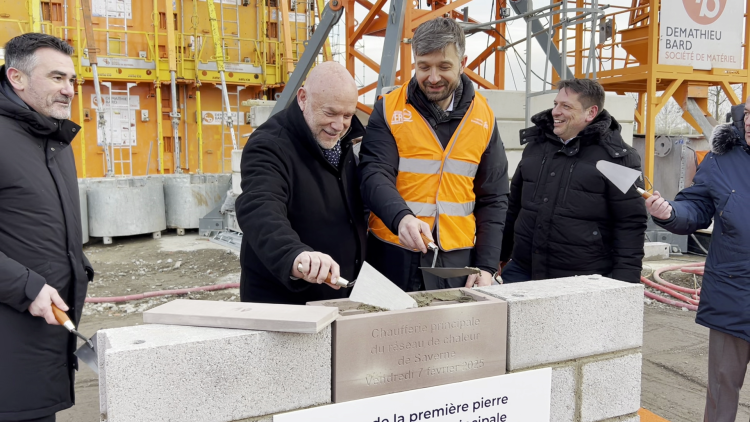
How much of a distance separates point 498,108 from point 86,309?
559 centimetres

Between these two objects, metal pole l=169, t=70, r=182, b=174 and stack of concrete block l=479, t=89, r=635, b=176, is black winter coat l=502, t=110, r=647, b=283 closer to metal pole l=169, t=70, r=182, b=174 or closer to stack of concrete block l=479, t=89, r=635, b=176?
stack of concrete block l=479, t=89, r=635, b=176

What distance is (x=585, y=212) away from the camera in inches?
127

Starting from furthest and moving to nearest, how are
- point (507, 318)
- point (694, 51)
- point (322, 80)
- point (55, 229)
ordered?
point (694, 51) < point (55, 229) < point (322, 80) < point (507, 318)

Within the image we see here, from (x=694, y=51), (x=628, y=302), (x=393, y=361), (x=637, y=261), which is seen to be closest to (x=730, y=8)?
(x=694, y=51)

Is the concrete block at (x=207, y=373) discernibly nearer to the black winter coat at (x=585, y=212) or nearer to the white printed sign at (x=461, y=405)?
the white printed sign at (x=461, y=405)

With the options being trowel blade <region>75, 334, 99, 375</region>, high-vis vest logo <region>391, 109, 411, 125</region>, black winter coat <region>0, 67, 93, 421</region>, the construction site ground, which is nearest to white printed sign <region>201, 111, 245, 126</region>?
the construction site ground

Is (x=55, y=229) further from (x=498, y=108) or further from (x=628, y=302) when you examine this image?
(x=498, y=108)

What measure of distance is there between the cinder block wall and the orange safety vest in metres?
0.43

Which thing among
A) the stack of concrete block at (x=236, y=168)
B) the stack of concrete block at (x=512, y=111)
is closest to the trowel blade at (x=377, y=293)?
the stack of concrete block at (x=512, y=111)

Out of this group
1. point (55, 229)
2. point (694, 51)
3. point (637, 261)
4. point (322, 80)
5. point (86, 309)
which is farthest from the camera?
point (694, 51)

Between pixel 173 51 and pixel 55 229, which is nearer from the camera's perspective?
pixel 55 229

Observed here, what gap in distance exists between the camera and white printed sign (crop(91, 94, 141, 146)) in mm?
13859

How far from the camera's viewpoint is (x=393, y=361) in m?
1.86

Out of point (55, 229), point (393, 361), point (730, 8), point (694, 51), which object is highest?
point (730, 8)
